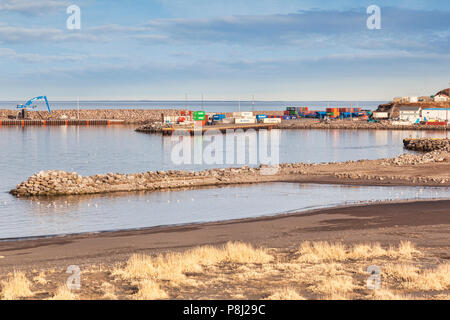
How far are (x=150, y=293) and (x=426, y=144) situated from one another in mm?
66116

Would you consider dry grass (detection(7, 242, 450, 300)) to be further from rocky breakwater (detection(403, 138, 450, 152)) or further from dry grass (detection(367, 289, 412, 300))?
rocky breakwater (detection(403, 138, 450, 152))

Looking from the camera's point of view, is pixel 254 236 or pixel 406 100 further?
pixel 406 100

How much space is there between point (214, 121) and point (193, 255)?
130014mm

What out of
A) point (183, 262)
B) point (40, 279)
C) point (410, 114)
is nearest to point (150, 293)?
point (183, 262)

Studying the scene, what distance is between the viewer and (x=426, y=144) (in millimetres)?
70875

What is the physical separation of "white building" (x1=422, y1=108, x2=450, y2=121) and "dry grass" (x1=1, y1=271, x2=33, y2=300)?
418ft

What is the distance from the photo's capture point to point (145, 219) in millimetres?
25188

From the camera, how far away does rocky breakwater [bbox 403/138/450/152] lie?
6729 centimetres

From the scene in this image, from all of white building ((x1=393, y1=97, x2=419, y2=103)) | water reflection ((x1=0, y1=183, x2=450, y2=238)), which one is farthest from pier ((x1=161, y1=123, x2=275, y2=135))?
water reflection ((x1=0, y1=183, x2=450, y2=238))

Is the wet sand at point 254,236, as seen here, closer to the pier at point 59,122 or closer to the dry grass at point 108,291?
the dry grass at point 108,291

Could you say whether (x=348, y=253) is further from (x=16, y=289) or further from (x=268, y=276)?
(x=16, y=289)

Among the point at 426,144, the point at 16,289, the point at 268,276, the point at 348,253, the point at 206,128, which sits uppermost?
the point at 206,128
